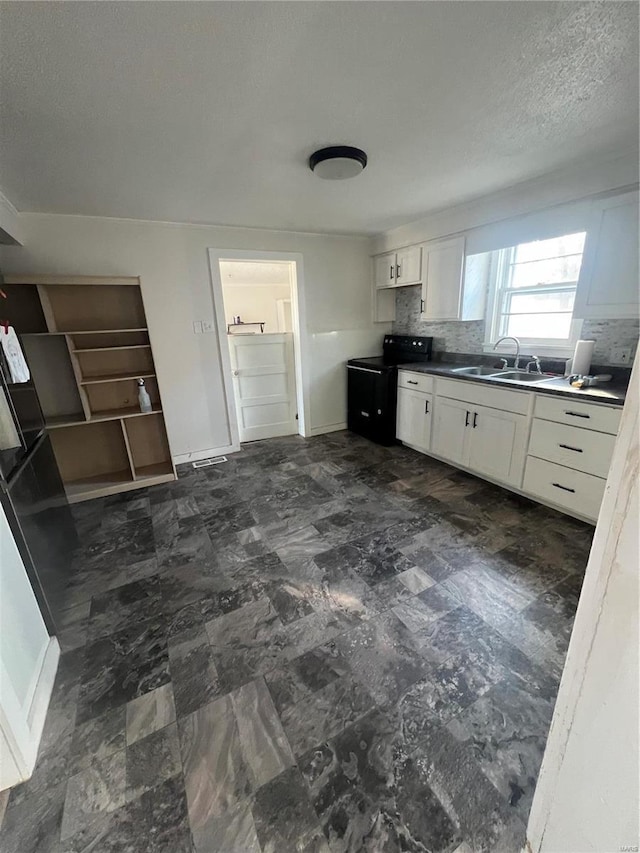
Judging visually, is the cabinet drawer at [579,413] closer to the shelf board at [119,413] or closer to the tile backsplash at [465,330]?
the tile backsplash at [465,330]

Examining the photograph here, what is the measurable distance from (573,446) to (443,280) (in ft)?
6.37

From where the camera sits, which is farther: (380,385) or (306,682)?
(380,385)

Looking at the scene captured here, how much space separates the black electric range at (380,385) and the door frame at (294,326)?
1.95ft

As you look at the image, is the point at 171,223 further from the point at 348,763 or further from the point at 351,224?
the point at 348,763

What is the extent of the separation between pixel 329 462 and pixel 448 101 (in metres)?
2.76

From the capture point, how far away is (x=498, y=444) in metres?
2.77

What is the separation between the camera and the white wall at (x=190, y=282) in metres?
2.84

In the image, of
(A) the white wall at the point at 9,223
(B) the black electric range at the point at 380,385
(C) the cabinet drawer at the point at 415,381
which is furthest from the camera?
(B) the black electric range at the point at 380,385

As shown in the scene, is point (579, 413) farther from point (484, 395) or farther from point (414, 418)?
point (414, 418)

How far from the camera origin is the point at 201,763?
3.81 feet

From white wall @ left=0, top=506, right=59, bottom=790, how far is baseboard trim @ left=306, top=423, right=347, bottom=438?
3119 millimetres

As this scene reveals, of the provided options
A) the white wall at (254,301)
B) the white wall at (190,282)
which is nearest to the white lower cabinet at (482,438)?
the white wall at (190,282)

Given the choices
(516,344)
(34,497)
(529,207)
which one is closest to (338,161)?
(529,207)

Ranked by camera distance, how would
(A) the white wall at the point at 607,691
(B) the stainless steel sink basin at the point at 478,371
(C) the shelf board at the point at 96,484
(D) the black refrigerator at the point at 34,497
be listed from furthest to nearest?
(B) the stainless steel sink basin at the point at 478,371, (C) the shelf board at the point at 96,484, (D) the black refrigerator at the point at 34,497, (A) the white wall at the point at 607,691
